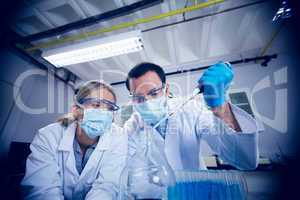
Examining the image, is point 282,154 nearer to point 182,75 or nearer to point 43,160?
point 182,75

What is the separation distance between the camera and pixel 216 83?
758mm

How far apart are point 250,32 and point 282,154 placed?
1.76 meters

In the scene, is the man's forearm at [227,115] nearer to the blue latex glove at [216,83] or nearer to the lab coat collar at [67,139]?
the blue latex glove at [216,83]

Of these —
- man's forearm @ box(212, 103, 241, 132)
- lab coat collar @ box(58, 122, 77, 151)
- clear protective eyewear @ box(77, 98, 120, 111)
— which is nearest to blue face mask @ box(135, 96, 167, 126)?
clear protective eyewear @ box(77, 98, 120, 111)

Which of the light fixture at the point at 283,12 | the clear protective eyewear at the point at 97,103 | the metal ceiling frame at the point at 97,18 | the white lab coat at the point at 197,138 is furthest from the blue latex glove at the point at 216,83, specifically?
the light fixture at the point at 283,12

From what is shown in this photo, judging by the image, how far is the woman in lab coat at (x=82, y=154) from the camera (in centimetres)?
91

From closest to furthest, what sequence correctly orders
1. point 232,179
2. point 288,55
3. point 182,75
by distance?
point 232,179 → point 288,55 → point 182,75

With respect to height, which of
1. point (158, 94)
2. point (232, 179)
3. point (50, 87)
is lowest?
point (232, 179)

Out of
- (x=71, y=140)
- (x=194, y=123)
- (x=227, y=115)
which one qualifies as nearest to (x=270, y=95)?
(x=194, y=123)

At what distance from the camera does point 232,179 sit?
41 centimetres

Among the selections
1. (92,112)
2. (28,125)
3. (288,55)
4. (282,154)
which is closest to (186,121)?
(92,112)

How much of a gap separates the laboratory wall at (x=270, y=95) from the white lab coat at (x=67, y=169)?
1.94 metres

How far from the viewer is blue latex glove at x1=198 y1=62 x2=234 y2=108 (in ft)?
2.49

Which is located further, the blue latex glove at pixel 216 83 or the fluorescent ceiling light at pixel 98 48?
the fluorescent ceiling light at pixel 98 48
